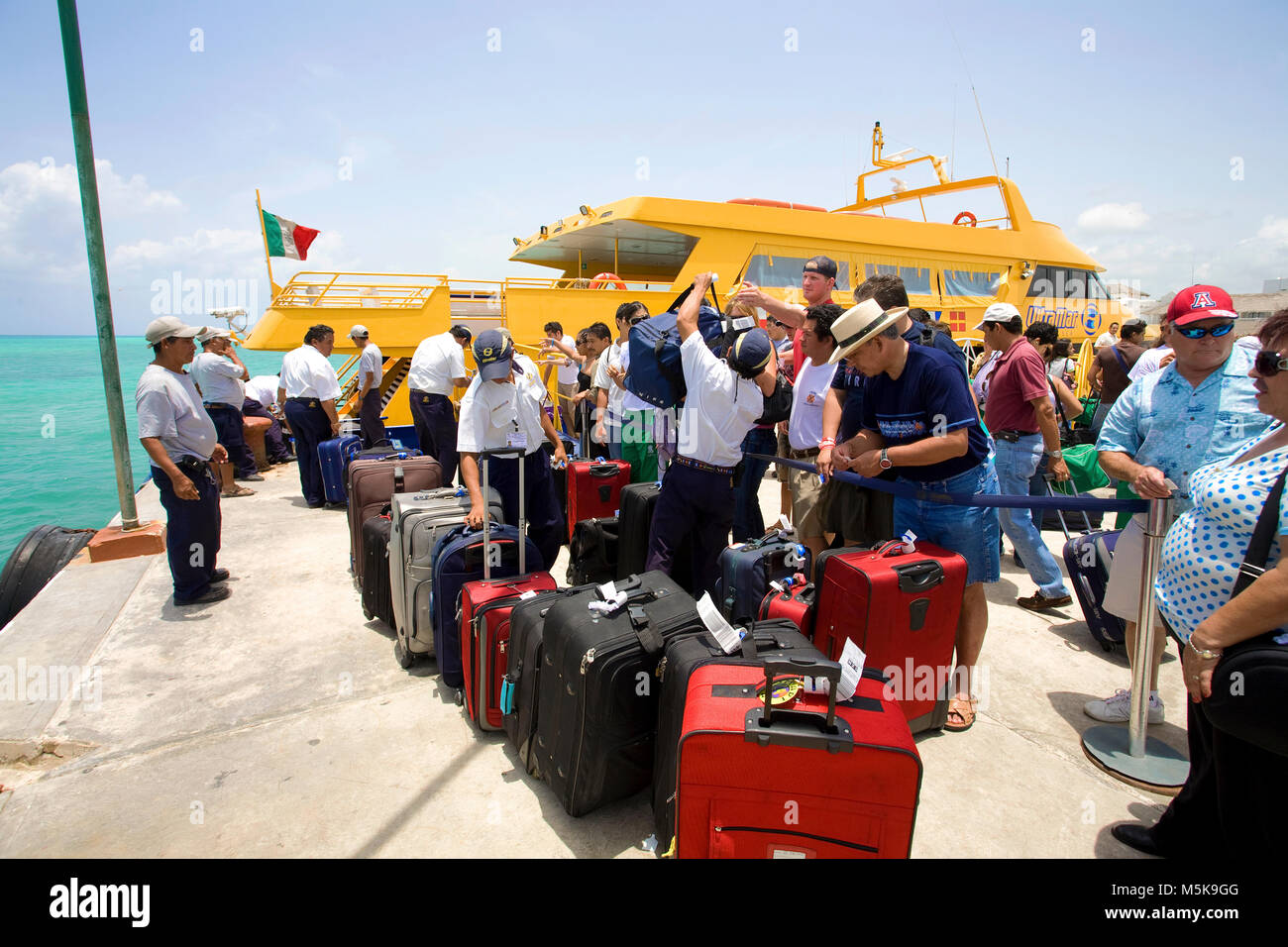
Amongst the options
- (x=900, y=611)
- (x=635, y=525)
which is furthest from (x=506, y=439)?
(x=900, y=611)

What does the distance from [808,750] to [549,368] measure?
26.2 feet

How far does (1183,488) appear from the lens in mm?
2846

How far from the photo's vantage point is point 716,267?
9.61 meters

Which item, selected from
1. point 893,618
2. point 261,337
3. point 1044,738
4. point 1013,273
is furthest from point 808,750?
point 1013,273

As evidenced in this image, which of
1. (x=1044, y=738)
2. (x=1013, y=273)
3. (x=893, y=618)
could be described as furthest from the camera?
(x=1013, y=273)

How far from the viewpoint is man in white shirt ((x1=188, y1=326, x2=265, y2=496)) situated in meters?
7.64

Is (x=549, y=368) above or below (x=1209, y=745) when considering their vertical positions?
above

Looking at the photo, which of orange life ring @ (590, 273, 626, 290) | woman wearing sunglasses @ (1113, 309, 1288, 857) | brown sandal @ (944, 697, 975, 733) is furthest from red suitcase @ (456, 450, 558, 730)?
orange life ring @ (590, 273, 626, 290)

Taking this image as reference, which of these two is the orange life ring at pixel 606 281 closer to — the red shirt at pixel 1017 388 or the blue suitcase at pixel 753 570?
the red shirt at pixel 1017 388

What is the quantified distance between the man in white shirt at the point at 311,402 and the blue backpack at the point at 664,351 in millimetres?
5104

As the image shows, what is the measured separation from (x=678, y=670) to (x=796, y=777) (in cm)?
52

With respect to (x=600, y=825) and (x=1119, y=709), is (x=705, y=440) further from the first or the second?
(x=1119, y=709)

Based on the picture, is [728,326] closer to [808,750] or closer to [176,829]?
[808,750]

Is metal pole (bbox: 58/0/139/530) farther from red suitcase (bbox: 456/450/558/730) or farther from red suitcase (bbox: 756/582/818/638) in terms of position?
red suitcase (bbox: 756/582/818/638)
